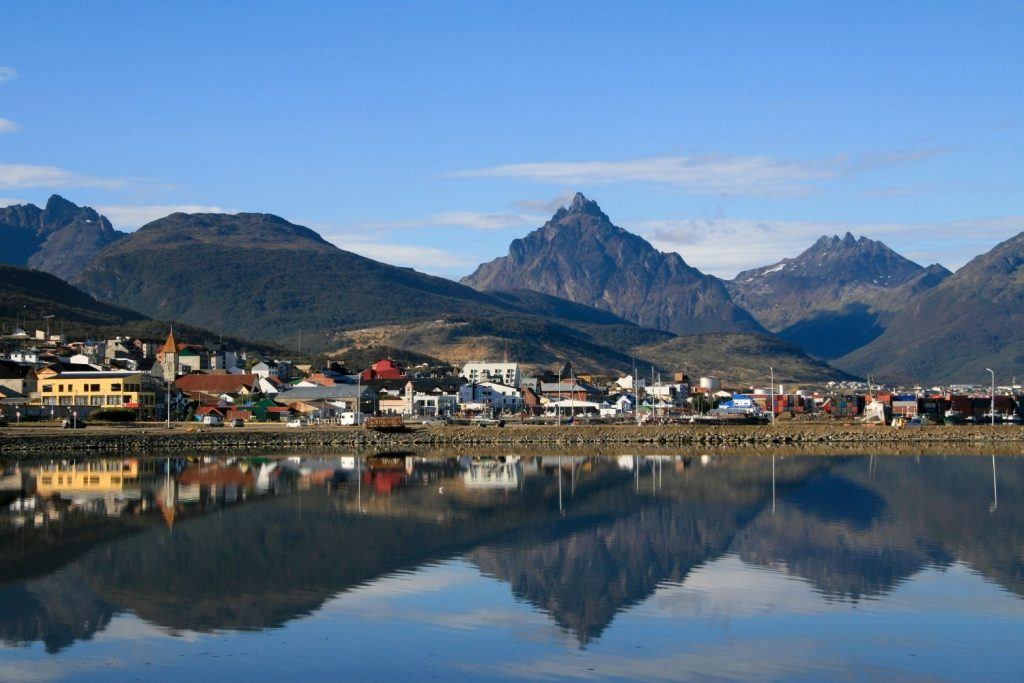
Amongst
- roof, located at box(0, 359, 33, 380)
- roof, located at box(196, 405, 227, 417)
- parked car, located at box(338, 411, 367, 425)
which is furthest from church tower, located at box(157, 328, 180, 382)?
parked car, located at box(338, 411, 367, 425)

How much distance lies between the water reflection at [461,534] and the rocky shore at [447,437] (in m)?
13.6

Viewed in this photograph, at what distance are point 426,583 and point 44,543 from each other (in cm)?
1254

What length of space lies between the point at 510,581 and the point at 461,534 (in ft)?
24.3

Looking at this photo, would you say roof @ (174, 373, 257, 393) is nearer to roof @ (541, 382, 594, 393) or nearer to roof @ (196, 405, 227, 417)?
roof @ (196, 405, 227, 417)

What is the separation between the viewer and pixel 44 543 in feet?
115

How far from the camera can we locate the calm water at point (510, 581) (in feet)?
71.6

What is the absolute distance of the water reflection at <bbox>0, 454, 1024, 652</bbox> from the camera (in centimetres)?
2730

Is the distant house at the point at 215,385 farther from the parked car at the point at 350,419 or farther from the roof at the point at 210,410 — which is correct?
the parked car at the point at 350,419

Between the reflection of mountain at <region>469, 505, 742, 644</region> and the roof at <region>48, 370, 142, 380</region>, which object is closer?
the reflection of mountain at <region>469, 505, 742, 644</region>

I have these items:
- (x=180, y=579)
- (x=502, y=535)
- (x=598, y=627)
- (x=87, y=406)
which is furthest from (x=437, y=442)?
(x=598, y=627)

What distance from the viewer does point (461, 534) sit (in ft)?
120

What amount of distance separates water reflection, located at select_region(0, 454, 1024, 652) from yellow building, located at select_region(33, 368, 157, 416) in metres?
40.5

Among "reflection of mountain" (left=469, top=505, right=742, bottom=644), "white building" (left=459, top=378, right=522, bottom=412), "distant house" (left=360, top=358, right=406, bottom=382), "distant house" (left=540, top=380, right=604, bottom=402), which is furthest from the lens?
"distant house" (left=540, top=380, right=604, bottom=402)

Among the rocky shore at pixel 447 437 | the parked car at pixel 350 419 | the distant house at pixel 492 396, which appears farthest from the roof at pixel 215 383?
the rocky shore at pixel 447 437
